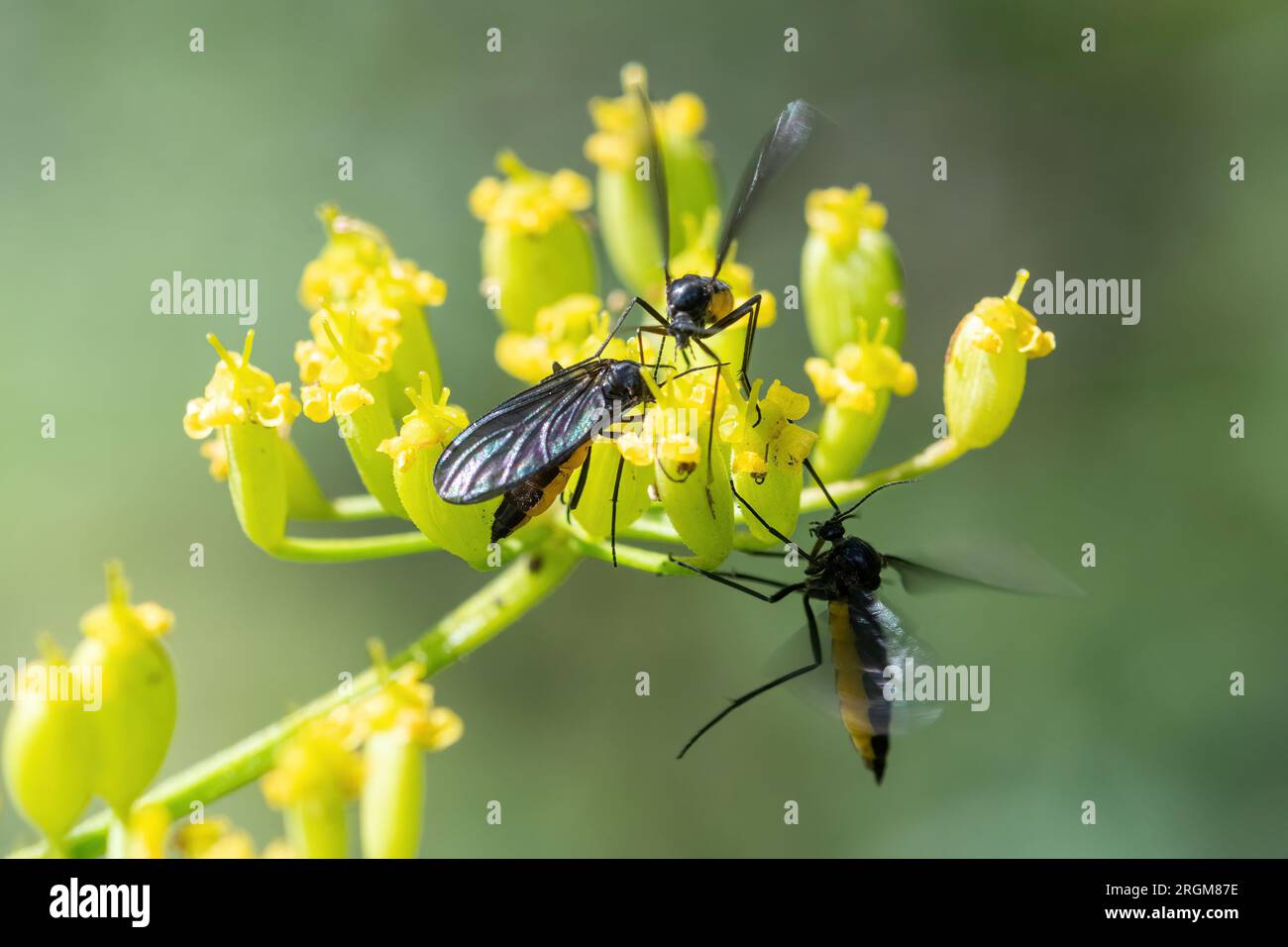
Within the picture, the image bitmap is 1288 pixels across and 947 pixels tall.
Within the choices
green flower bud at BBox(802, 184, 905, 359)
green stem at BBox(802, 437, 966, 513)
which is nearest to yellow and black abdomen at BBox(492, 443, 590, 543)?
green stem at BBox(802, 437, 966, 513)

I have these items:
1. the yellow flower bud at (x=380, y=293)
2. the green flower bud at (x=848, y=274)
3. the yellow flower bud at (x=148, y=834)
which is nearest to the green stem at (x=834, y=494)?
the green flower bud at (x=848, y=274)

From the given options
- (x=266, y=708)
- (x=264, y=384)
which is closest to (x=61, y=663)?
(x=264, y=384)

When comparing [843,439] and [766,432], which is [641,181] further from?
[766,432]

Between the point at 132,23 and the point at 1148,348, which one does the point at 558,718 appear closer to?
the point at 1148,348

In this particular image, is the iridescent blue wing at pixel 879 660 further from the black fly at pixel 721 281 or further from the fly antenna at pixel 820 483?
the black fly at pixel 721 281

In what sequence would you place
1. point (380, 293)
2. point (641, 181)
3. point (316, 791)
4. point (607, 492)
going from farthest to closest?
point (641, 181) < point (380, 293) < point (607, 492) < point (316, 791)

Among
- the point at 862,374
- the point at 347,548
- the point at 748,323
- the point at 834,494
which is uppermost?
the point at 748,323

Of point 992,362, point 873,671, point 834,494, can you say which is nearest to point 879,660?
point 873,671

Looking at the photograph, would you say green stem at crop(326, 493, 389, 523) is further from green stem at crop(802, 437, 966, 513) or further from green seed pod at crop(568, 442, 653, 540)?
green stem at crop(802, 437, 966, 513)
